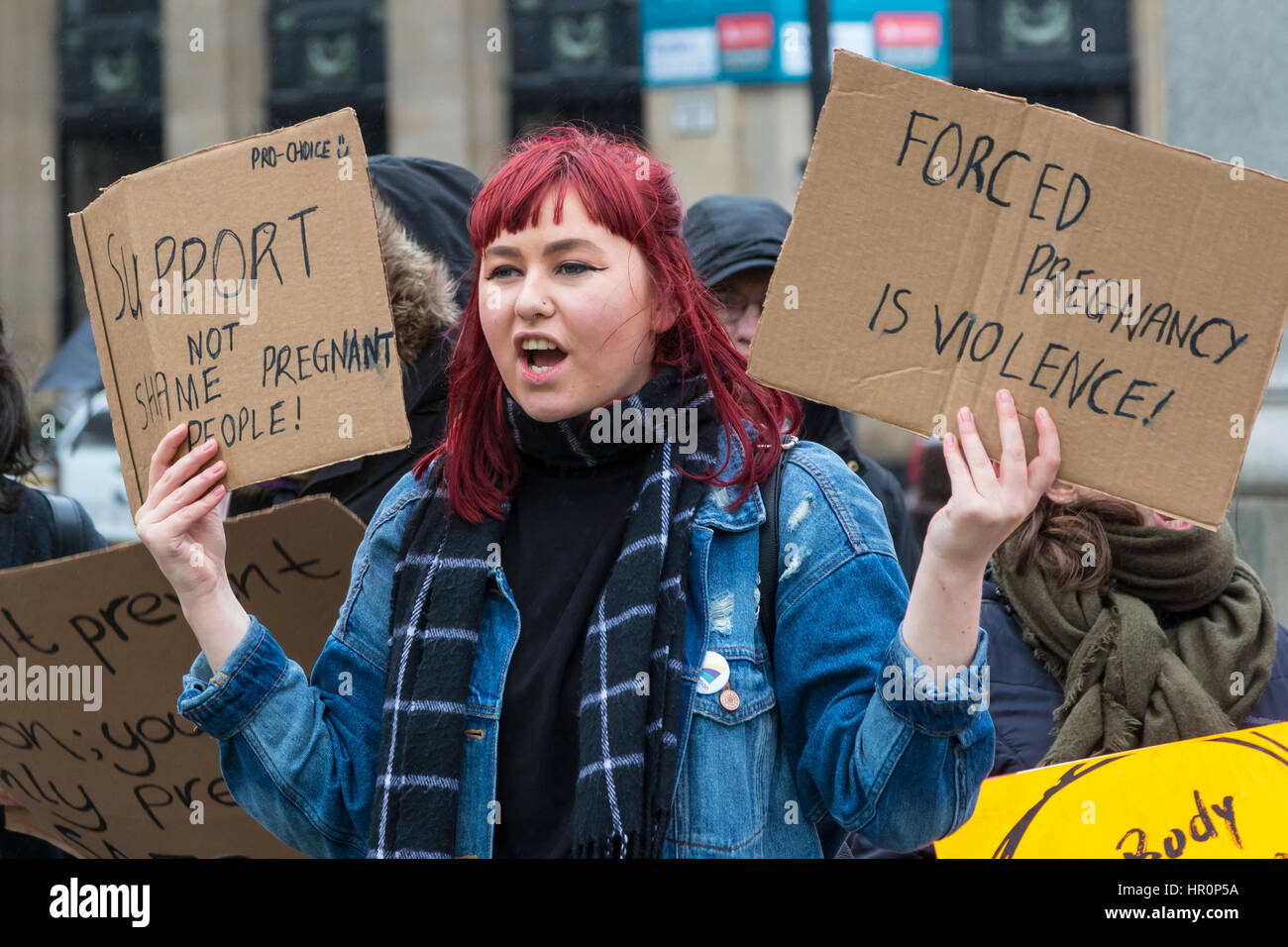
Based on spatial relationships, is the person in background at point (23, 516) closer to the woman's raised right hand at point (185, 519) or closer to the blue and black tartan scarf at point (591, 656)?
the woman's raised right hand at point (185, 519)

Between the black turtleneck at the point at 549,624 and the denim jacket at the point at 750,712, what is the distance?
27 millimetres

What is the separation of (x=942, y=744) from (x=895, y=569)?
0.87 feet

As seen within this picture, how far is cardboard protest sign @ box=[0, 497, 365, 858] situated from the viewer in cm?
259

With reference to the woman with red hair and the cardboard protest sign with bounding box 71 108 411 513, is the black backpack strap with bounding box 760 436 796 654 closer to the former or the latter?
the woman with red hair

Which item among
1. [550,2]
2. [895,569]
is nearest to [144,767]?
[895,569]

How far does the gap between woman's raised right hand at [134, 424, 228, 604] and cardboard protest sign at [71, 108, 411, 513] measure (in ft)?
0.11

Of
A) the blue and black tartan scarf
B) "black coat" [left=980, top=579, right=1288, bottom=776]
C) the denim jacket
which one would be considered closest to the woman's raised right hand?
the denim jacket

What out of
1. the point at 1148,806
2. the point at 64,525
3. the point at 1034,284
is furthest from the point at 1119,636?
the point at 64,525

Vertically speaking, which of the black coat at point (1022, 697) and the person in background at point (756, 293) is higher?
the person in background at point (756, 293)

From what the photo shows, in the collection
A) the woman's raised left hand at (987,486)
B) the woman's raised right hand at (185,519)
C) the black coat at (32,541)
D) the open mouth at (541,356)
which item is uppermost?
the open mouth at (541,356)

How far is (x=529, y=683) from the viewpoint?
78.4 inches

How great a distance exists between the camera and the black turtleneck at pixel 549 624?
1.96m

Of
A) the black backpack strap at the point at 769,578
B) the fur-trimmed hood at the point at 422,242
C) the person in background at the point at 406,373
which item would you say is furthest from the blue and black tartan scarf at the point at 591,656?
the fur-trimmed hood at the point at 422,242

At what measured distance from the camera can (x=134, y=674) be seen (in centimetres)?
265
